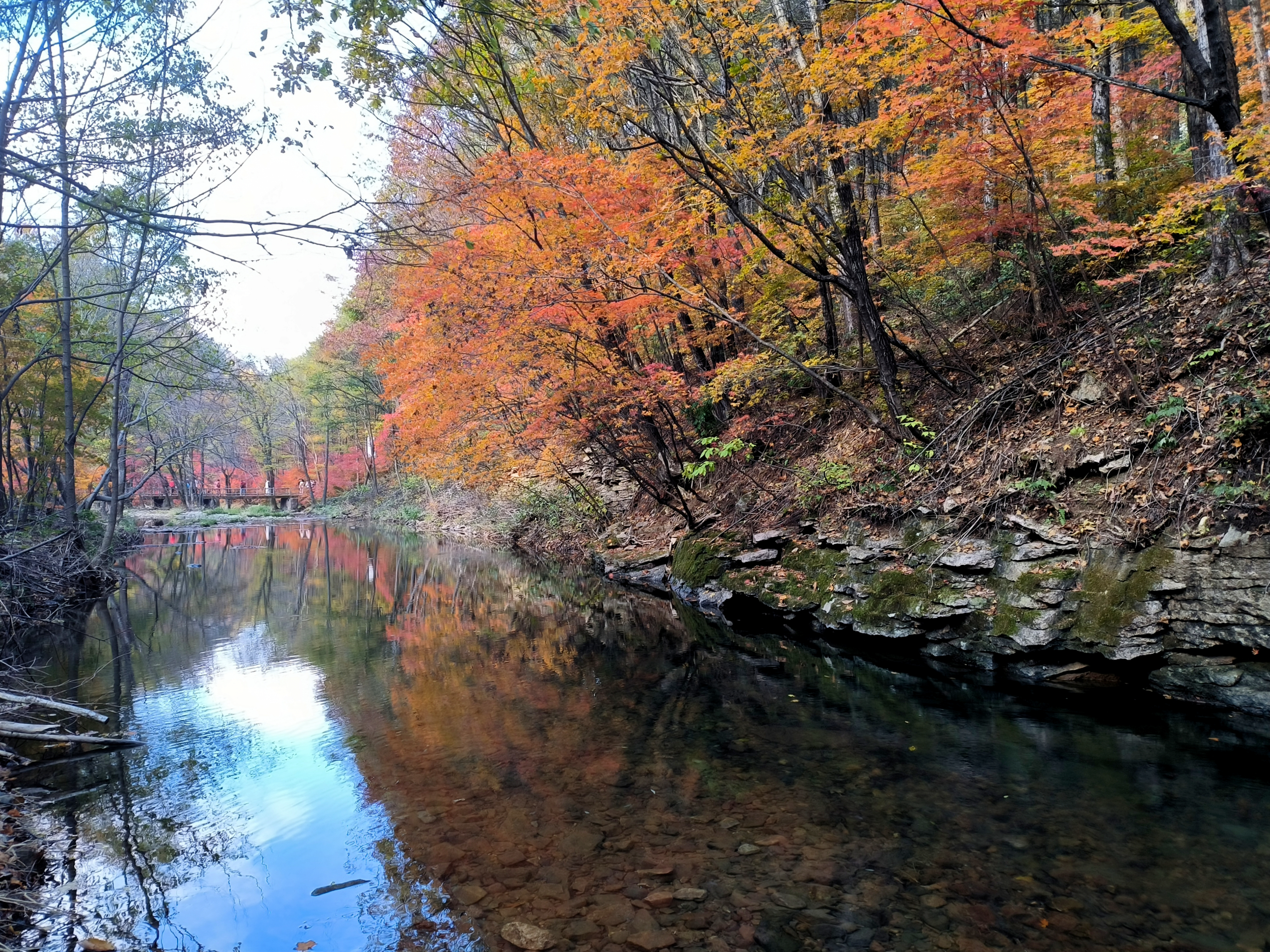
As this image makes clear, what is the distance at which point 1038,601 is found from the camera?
6.48 meters

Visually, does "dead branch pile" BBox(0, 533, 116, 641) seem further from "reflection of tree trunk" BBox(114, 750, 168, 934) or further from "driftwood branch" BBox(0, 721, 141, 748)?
"reflection of tree trunk" BBox(114, 750, 168, 934)

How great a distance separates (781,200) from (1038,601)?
6.31 meters

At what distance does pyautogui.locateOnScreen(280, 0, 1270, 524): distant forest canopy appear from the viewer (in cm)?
677

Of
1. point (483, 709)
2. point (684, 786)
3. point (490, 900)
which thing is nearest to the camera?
point (490, 900)

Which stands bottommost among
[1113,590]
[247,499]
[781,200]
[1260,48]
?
[247,499]

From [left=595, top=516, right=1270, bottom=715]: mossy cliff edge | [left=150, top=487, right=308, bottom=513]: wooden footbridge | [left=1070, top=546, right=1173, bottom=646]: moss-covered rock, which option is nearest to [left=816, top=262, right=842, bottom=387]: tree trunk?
[left=595, top=516, right=1270, bottom=715]: mossy cliff edge

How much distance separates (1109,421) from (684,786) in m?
5.84

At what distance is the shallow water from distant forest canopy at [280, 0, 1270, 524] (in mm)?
3781

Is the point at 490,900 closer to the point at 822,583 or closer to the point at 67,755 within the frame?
the point at 67,755

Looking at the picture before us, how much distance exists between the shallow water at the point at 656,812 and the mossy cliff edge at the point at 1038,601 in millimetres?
395

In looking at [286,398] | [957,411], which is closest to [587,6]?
[957,411]

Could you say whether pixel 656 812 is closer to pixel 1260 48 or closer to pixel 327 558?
pixel 1260 48

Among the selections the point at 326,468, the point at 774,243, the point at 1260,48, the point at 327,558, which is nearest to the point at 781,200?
the point at 774,243

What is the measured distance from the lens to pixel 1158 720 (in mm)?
5504
